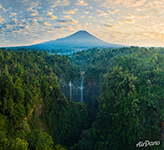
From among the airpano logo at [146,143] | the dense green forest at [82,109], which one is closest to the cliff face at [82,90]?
the dense green forest at [82,109]

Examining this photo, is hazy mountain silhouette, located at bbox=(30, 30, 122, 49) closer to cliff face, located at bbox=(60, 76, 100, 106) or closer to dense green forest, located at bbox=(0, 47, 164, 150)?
cliff face, located at bbox=(60, 76, 100, 106)

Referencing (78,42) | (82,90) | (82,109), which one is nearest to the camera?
(82,109)

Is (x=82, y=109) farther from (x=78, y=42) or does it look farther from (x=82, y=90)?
(x=78, y=42)

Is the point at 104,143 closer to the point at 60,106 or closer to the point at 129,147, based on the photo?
the point at 129,147

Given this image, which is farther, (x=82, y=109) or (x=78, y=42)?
(x=78, y=42)

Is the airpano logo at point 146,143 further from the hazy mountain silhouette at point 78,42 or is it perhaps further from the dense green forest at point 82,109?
the hazy mountain silhouette at point 78,42

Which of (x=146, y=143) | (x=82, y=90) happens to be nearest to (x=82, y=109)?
(x=82, y=90)

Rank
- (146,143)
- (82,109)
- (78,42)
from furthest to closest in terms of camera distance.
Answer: (78,42), (82,109), (146,143)

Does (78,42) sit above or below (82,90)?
above
